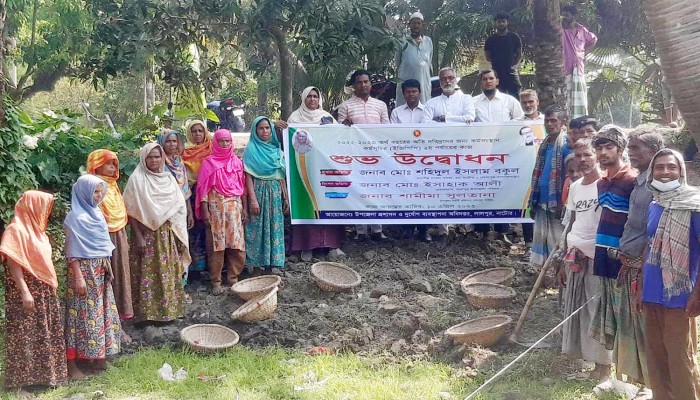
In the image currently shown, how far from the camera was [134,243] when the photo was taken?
622 cm

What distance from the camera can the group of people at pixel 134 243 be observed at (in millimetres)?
5004

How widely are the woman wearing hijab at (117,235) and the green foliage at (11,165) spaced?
1.02 meters

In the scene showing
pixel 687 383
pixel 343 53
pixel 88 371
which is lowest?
pixel 88 371

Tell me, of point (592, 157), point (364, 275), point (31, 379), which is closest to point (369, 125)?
point (364, 275)

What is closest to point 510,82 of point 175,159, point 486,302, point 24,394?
point 486,302

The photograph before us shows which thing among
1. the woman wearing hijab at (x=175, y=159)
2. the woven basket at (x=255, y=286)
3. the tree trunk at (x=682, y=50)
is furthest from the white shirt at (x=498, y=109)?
the tree trunk at (x=682, y=50)

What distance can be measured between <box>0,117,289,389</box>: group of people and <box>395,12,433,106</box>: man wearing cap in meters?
2.38

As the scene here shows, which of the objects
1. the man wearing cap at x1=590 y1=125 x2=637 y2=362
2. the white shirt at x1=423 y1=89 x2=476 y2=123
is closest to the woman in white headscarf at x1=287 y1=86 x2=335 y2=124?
the white shirt at x1=423 y1=89 x2=476 y2=123

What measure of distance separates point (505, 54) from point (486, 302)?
4.38 metres

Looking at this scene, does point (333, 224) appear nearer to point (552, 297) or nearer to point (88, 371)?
point (552, 297)

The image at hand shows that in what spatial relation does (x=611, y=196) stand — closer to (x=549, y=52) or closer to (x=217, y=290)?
(x=217, y=290)

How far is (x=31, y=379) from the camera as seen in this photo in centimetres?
508

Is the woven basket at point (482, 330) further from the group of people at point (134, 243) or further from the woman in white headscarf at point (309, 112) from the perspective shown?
the woman in white headscarf at point (309, 112)

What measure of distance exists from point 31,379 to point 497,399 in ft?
10.8
